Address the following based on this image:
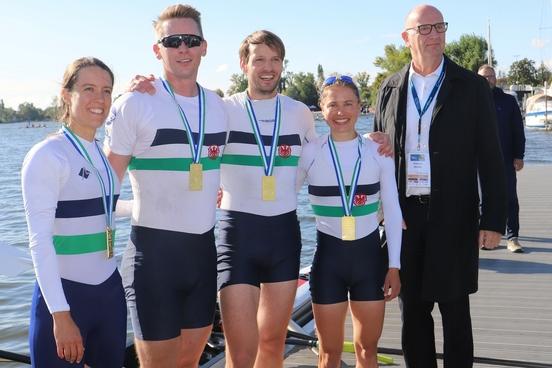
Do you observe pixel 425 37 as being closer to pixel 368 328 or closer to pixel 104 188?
pixel 368 328

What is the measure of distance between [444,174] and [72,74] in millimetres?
1896

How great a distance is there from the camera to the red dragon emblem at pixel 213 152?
10.5 feet

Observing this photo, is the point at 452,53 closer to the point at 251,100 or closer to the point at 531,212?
the point at 531,212

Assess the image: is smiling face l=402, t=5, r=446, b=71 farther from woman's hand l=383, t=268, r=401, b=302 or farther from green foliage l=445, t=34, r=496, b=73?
green foliage l=445, t=34, r=496, b=73

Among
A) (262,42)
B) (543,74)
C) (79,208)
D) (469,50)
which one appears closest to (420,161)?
(262,42)

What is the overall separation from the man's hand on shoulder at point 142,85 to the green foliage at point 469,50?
245 ft

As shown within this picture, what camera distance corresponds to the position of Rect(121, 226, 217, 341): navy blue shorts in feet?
10.1

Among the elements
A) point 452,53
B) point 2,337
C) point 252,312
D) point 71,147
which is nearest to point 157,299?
point 252,312

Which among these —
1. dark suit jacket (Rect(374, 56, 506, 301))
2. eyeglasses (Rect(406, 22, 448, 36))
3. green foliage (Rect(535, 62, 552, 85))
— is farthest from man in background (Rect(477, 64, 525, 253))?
green foliage (Rect(535, 62, 552, 85))

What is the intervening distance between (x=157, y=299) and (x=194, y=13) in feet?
4.71

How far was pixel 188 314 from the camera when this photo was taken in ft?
10.4

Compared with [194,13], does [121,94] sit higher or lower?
lower

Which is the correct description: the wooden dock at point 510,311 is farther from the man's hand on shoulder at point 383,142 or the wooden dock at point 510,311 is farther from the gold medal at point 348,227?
the man's hand on shoulder at point 383,142

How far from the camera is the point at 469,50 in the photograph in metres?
76.7
